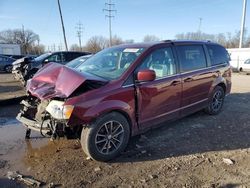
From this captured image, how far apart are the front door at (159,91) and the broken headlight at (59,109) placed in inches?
51.1

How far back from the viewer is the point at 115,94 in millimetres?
4508

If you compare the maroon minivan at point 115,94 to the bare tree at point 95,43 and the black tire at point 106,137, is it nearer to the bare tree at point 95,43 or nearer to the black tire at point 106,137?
the black tire at point 106,137

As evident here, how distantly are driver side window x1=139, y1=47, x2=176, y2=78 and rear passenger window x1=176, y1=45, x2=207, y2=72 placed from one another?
0.30 meters

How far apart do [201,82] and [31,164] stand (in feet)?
13.0

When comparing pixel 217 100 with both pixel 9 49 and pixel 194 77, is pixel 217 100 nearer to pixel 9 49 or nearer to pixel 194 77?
pixel 194 77

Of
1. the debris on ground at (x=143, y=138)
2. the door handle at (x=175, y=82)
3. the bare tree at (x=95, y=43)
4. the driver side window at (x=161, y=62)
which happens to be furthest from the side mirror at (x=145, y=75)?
the bare tree at (x=95, y=43)

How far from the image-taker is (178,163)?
14.7 ft

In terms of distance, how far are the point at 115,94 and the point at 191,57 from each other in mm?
2450

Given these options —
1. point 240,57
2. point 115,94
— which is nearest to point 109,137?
point 115,94

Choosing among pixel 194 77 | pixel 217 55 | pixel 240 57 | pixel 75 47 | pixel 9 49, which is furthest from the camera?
pixel 75 47

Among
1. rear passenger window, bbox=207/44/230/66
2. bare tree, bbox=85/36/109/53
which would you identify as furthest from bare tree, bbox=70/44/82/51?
rear passenger window, bbox=207/44/230/66

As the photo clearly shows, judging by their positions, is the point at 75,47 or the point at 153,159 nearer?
the point at 153,159

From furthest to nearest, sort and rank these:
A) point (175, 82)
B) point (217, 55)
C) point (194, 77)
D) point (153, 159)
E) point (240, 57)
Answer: point (240, 57) < point (217, 55) < point (194, 77) < point (175, 82) < point (153, 159)

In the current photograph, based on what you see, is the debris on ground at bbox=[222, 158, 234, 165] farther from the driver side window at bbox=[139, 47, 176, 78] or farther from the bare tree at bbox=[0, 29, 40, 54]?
the bare tree at bbox=[0, 29, 40, 54]
